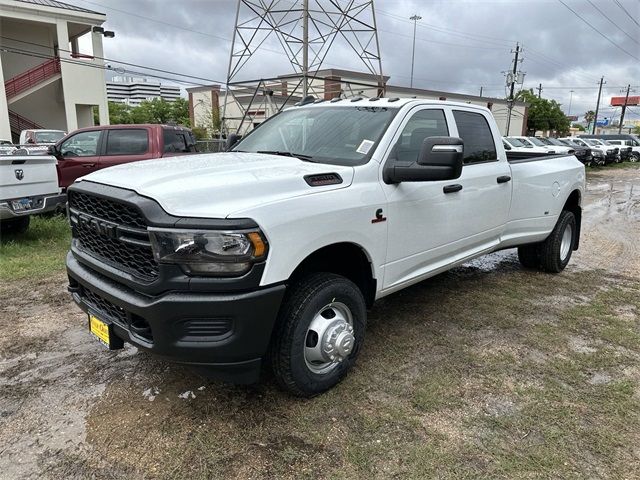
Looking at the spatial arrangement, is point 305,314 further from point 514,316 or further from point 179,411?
point 514,316

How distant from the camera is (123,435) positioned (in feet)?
9.03

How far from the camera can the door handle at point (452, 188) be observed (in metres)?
Answer: 3.86

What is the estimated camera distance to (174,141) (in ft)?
29.7

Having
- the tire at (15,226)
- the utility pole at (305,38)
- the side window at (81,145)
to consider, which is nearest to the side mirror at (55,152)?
the side window at (81,145)

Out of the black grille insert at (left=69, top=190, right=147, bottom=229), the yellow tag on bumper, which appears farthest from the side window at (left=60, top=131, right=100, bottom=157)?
the yellow tag on bumper

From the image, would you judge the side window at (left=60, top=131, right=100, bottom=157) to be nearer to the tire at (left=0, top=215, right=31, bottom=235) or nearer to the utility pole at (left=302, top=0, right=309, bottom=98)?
the tire at (left=0, top=215, right=31, bottom=235)

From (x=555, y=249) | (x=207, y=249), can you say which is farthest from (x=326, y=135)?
(x=555, y=249)

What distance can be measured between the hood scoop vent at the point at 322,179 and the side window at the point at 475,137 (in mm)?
1694

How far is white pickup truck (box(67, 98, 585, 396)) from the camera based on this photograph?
2465 millimetres

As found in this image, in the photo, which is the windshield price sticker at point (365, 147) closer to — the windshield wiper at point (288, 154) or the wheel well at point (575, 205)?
the windshield wiper at point (288, 154)

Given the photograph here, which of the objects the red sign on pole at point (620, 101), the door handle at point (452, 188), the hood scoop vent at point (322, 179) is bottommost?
the door handle at point (452, 188)

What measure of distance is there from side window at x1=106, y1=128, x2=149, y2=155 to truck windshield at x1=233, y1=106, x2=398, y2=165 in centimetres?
511

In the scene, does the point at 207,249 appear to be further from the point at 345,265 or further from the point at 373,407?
the point at 373,407

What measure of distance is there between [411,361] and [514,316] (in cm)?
148
